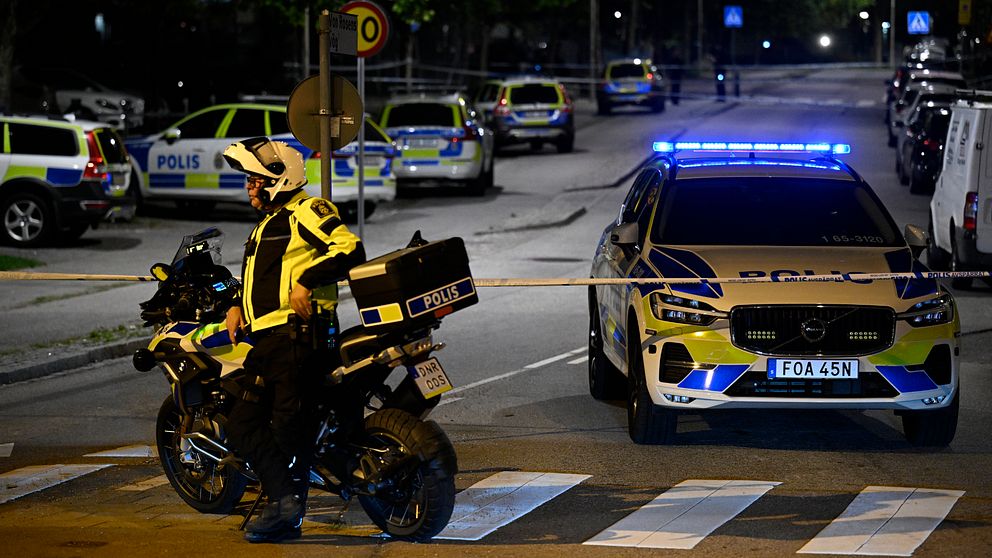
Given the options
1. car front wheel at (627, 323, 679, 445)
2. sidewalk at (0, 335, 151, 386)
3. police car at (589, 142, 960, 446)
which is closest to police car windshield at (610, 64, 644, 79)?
sidewalk at (0, 335, 151, 386)

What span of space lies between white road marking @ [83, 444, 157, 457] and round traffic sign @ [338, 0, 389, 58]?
755cm

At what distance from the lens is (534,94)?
1459 inches

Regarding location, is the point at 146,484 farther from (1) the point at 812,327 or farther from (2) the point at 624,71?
(2) the point at 624,71

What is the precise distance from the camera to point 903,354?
8.93 meters

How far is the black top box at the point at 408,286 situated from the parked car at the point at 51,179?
46.2ft

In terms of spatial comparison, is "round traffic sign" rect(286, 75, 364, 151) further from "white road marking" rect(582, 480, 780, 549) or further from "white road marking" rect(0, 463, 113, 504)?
"white road marking" rect(582, 480, 780, 549)

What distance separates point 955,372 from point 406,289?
3778 mm

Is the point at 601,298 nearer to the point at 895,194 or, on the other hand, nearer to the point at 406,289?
the point at 406,289

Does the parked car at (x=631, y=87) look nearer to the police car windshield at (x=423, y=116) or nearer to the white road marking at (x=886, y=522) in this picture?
the police car windshield at (x=423, y=116)

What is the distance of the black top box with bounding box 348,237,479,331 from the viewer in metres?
6.82

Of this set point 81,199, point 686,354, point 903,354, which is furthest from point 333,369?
point 81,199

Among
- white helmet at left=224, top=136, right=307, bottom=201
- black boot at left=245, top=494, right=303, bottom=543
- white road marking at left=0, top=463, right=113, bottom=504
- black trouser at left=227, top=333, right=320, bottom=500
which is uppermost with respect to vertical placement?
white helmet at left=224, top=136, right=307, bottom=201

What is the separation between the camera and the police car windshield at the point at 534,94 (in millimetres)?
36844

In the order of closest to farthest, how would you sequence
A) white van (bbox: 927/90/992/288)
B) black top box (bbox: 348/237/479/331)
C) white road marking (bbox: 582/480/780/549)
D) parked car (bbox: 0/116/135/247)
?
black top box (bbox: 348/237/479/331) < white road marking (bbox: 582/480/780/549) < white van (bbox: 927/90/992/288) < parked car (bbox: 0/116/135/247)
